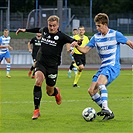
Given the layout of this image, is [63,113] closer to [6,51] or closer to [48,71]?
[48,71]

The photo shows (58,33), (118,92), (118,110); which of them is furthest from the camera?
(118,92)

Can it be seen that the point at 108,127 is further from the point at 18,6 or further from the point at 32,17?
the point at 18,6

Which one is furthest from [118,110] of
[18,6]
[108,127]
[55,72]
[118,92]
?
[18,6]

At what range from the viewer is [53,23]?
11.9 m

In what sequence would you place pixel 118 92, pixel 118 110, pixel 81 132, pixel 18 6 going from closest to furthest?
1. pixel 81 132
2. pixel 118 110
3. pixel 118 92
4. pixel 18 6

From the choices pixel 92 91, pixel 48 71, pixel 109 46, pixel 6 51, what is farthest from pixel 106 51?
pixel 6 51

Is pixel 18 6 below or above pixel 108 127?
above

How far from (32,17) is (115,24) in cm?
682

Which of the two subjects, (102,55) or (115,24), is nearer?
(102,55)

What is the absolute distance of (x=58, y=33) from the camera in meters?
12.2

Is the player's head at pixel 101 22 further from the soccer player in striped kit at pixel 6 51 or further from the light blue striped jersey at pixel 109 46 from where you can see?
the soccer player in striped kit at pixel 6 51

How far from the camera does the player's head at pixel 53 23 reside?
11.9 m

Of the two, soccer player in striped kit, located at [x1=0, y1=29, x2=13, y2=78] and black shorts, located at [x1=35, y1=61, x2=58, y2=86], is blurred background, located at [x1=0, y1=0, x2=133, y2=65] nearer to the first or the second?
soccer player in striped kit, located at [x1=0, y1=29, x2=13, y2=78]

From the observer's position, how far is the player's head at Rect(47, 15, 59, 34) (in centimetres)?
1191
